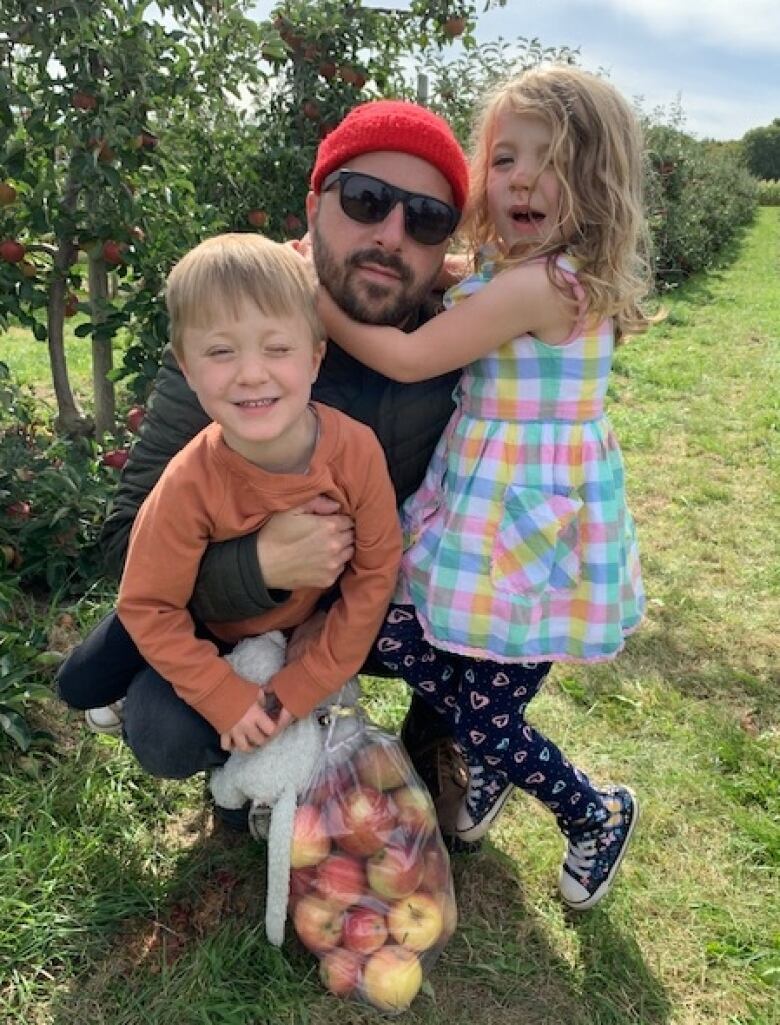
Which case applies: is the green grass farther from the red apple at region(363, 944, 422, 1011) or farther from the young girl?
the young girl

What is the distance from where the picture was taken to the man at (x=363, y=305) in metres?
1.84

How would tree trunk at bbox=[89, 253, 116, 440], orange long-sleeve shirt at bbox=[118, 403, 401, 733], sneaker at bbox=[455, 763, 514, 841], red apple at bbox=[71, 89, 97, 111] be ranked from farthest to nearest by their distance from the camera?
tree trunk at bbox=[89, 253, 116, 440]
red apple at bbox=[71, 89, 97, 111]
sneaker at bbox=[455, 763, 514, 841]
orange long-sleeve shirt at bbox=[118, 403, 401, 733]

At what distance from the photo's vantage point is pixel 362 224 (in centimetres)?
191

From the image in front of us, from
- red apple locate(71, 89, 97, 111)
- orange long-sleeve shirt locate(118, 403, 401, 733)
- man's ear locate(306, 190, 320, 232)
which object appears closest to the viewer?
orange long-sleeve shirt locate(118, 403, 401, 733)

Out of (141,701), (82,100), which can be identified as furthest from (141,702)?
(82,100)

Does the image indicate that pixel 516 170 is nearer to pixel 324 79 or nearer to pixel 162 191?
pixel 162 191

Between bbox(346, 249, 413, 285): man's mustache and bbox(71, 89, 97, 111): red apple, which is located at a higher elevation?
bbox(71, 89, 97, 111): red apple

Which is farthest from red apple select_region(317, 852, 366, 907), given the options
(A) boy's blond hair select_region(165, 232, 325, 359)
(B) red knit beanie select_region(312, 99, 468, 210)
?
(B) red knit beanie select_region(312, 99, 468, 210)

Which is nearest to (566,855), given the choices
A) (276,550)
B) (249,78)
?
(276,550)

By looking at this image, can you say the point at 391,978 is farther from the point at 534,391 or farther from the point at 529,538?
the point at 534,391

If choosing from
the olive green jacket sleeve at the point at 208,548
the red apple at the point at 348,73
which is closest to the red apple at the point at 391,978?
the olive green jacket sleeve at the point at 208,548

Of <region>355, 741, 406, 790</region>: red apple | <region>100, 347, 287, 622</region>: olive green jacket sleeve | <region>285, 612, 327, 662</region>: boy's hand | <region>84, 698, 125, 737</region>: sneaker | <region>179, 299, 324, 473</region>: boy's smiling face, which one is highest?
<region>179, 299, 324, 473</region>: boy's smiling face

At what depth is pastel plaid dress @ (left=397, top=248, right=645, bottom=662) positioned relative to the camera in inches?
69.5

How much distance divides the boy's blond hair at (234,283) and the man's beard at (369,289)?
33 cm
